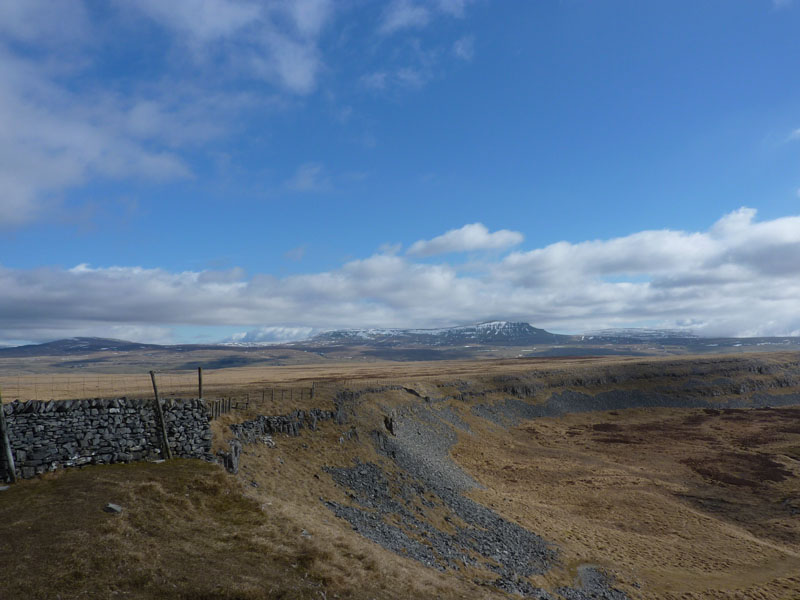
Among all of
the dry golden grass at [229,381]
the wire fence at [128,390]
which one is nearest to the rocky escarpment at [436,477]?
the dry golden grass at [229,381]

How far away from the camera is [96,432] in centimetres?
2409

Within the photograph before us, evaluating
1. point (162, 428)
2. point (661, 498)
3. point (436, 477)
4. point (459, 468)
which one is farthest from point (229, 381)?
point (661, 498)

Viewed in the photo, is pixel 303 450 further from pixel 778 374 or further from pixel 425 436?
pixel 778 374

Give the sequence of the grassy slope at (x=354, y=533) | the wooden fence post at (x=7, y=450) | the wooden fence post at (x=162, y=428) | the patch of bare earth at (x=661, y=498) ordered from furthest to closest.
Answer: the patch of bare earth at (x=661, y=498) < the wooden fence post at (x=162, y=428) < the wooden fence post at (x=7, y=450) < the grassy slope at (x=354, y=533)

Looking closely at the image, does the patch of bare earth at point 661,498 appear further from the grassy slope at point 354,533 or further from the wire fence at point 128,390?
the wire fence at point 128,390

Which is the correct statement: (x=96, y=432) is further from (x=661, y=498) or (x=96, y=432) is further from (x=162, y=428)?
(x=661, y=498)

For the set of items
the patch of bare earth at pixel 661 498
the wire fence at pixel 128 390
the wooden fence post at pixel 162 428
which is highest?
the wooden fence post at pixel 162 428

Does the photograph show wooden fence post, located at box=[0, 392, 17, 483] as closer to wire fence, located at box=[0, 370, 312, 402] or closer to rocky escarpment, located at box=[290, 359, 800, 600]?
wire fence, located at box=[0, 370, 312, 402]

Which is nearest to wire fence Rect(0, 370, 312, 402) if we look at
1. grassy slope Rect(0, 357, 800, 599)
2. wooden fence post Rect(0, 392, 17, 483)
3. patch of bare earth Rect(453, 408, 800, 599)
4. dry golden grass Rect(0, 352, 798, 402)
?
dry golden grass Rect(0, 352, 798, 402)

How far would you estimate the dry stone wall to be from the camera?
2206cm

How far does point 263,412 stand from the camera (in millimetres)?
38469

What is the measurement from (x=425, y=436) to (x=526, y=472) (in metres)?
13.0

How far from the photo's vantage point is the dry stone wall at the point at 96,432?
72.4 ft

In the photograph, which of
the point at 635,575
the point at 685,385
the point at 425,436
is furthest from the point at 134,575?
the point at 685,385
